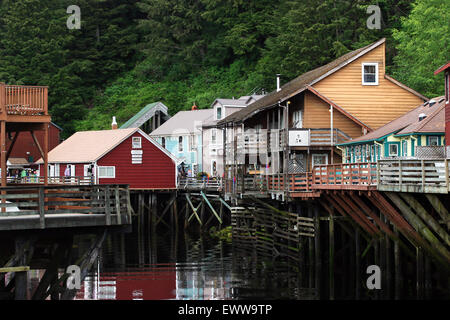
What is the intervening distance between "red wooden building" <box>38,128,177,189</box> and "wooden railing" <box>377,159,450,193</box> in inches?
1269

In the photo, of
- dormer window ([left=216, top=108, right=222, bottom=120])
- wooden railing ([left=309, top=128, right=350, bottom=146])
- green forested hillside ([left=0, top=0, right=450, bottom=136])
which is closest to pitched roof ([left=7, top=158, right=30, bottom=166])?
green forested hillside ([left=0, top=0, right=450, bottom=136])

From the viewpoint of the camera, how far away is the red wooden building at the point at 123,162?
56656 millimetres

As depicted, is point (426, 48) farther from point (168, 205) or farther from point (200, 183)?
point (168, 205)

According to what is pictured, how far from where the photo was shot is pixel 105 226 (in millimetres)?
19828

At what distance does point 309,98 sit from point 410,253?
16215 mm

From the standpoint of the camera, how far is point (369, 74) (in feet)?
139

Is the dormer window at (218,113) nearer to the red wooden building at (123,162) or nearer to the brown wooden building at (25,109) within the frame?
the red wooden building at (123,162)

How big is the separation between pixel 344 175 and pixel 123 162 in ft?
95.1

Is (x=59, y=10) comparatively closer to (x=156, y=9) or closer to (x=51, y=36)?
(x=51, y=36)

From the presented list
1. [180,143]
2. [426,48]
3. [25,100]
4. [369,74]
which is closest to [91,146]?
[180,143]

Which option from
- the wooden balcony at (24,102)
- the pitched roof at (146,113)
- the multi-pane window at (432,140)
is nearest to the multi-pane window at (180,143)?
the pitched roof at (146,113)

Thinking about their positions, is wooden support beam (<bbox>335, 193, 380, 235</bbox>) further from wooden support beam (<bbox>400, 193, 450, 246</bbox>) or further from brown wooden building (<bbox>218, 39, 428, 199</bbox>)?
brown wooden building (<bbox>218, 39, 428, 199</bbox>)

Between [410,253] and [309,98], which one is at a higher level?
[309,98]
